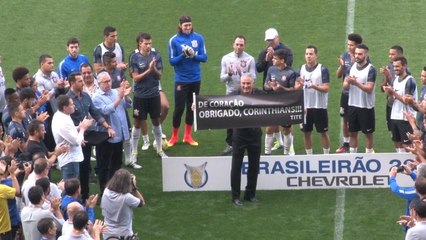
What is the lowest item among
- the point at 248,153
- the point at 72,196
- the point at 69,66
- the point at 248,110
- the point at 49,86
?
the point at 72,196

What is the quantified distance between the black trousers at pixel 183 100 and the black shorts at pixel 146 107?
1.72 ft

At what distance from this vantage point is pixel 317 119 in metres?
15.1

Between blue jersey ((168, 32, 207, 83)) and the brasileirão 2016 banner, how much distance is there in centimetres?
182

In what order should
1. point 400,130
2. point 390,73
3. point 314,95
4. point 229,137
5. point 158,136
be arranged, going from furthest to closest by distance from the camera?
1. point 229,137
2. point 158,136
3. point 314,95
4. point 390,73
5. point 400,130

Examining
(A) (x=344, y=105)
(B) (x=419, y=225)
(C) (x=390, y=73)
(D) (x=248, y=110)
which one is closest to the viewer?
(B) (x=419, y=225)

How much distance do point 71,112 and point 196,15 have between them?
7208 mm

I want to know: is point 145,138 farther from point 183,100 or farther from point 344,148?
point 344,148

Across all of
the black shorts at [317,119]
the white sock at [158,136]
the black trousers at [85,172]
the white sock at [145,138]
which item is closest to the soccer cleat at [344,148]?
the black shorts at [317,119]

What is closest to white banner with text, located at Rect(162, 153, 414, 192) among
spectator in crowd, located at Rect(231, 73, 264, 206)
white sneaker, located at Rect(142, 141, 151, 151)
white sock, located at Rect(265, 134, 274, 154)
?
spectator in crowd, located at Rect(231, 73, 264, 206)

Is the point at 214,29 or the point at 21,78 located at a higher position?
the point at 214,29

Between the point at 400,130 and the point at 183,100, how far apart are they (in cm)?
338

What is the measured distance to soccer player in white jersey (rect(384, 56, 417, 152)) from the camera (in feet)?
47.1

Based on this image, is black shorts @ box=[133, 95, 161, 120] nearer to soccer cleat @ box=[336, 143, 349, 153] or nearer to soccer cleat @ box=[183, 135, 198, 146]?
soccer cleat @ box=[183, 135, 198, 146]

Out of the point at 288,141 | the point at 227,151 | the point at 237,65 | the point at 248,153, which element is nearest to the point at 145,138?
the point at 227,151
